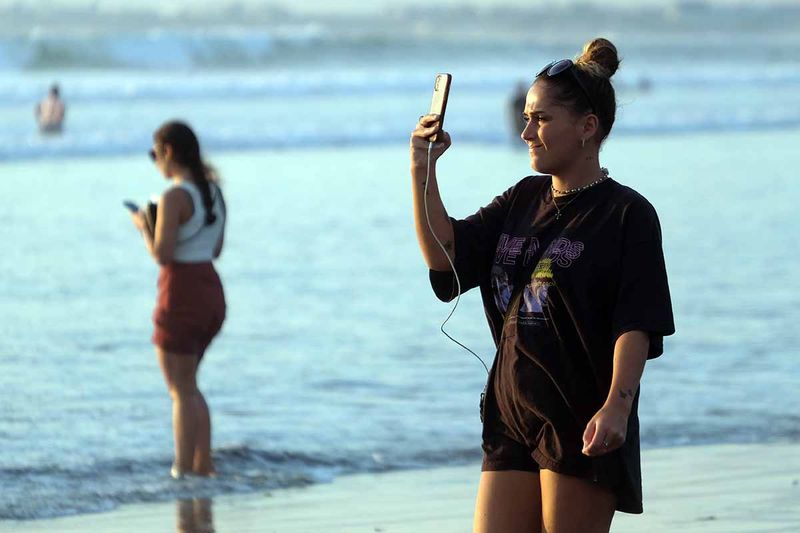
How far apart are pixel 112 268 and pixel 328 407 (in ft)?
18.3

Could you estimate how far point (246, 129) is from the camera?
113ft

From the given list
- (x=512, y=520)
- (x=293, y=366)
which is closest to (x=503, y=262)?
(x=512, y=520)

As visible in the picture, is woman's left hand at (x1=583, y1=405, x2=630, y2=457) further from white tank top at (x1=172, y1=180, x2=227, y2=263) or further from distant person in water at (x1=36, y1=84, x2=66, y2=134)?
distant person in water at (x1=36, y1=84, x2=66, y2=134)

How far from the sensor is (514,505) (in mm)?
3365

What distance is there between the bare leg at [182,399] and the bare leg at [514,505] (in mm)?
3185

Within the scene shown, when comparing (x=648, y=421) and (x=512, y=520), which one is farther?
(x=648, y=421)

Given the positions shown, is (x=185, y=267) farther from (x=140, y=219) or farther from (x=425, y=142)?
(x=425, y=142)

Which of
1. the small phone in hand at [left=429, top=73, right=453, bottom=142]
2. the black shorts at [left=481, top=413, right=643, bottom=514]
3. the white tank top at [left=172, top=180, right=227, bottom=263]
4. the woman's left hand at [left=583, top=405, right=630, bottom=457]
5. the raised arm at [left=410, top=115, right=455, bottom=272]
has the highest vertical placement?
the small phone in hand at [left=429, top=73, right=453, bottom=142]

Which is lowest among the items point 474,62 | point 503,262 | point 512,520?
point 512,520

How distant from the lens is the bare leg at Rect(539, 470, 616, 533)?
329 cm

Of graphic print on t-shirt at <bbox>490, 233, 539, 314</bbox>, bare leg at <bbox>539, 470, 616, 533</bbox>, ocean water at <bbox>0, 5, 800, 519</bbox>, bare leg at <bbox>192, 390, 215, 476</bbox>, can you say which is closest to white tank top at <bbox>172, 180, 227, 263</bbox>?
bare leg at <bbox>192, 390, 215, 476</bbox>

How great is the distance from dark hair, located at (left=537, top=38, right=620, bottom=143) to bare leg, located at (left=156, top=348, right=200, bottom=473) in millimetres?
3331

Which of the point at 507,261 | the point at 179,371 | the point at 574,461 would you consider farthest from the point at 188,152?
the point at 574,461

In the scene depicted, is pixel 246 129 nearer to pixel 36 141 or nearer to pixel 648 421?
pixel 36 141
